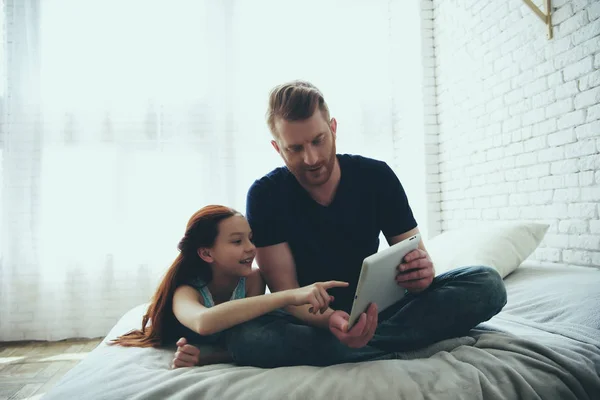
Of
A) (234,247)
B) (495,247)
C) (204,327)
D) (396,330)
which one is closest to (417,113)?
(495,247)

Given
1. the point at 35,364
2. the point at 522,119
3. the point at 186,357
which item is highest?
the point at 522,119

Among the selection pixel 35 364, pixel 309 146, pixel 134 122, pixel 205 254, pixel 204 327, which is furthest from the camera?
pixel 134 122

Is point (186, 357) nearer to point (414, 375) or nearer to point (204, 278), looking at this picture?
point (204, 278)

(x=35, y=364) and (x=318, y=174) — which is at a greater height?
(x=318, y=174)

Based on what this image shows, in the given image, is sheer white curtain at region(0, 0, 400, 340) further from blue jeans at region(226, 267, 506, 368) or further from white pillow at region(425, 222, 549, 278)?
blue jeans at region(226, 267, 506, 368)

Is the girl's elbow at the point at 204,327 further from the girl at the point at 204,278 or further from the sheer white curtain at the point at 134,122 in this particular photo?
the sheer white curtain at the point at 134,122

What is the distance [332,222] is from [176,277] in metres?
0.55

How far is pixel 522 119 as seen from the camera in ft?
7.55

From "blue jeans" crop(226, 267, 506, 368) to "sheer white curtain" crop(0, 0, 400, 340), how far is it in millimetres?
2202

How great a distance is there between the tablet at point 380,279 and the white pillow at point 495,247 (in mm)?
835

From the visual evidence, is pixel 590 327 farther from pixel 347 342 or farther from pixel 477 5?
pixel 477 5

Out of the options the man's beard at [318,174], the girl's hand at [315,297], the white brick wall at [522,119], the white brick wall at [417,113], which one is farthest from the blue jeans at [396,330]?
the white brick wall at [417,113]

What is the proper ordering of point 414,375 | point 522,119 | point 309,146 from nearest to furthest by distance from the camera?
point 414,375, point 309,146, point 522,119

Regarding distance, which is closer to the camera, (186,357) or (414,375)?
(414,375)
